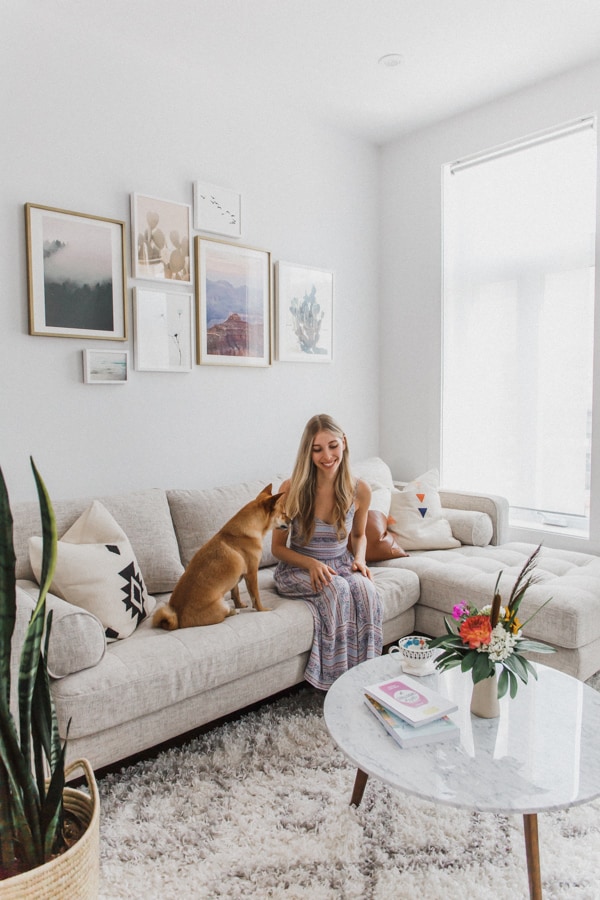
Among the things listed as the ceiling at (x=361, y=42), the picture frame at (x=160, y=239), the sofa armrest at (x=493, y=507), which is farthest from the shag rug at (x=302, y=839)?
the ceiling at (x=361, y=42)

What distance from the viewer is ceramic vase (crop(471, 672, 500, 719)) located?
1.57 m

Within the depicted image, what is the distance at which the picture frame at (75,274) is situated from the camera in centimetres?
252

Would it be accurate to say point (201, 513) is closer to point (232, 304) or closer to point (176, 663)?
point (176, 663)

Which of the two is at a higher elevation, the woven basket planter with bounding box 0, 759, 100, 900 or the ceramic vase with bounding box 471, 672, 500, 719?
the ceramic vase with bounding box 471, 672, 500, 719

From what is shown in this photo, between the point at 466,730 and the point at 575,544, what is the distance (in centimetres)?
202

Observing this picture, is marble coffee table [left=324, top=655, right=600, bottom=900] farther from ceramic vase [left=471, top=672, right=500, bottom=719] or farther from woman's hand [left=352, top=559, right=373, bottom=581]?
woman's hand [left=352, top=559, right=373, bottom=581]

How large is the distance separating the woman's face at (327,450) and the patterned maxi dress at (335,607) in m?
0.24

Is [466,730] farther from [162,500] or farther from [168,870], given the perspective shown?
[162,500]

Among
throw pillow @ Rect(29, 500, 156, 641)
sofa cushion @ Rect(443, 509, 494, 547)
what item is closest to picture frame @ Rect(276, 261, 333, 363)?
sofa cushion @ Rect(443, 509, 494, 547)

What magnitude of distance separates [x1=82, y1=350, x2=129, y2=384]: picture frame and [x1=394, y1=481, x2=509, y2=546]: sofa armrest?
1975mm

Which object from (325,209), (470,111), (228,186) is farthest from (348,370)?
(470,111)

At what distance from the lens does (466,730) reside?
1.53 meters

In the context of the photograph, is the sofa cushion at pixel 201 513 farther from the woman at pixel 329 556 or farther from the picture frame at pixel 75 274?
the picture frame at pixel 75 274

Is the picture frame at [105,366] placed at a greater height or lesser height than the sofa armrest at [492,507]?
greater
